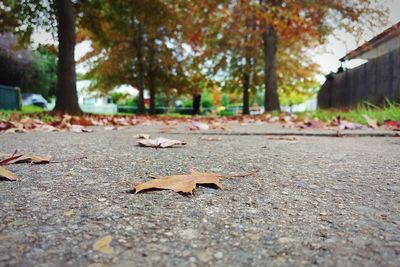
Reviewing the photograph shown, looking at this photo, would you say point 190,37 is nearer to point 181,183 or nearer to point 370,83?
point 370,83

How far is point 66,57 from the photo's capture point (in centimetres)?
894

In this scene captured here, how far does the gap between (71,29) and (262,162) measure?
27.7 ft

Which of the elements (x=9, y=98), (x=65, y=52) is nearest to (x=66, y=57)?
(x=65, y=52)

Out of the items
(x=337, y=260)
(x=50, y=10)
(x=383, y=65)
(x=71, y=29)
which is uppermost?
(x=50, y=10)

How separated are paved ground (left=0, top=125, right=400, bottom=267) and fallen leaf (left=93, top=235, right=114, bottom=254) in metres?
0.01

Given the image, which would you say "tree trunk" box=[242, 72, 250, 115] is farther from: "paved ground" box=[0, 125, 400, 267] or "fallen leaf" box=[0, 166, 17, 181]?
"fallen leaf" box=[0, 166, 17, 181]

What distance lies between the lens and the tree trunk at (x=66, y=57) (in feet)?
29.0

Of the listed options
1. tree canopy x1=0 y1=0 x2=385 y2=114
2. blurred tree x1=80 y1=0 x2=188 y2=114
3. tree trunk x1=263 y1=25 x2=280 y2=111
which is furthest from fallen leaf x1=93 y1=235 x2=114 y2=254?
blurred tree x1=80 y1=0 x2=188 y2=114

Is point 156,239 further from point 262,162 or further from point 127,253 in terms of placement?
point 262,162

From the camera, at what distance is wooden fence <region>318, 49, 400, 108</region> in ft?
28.9

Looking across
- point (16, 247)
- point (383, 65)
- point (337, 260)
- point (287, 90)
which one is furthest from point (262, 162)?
point (287, 90)

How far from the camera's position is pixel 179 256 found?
2.26ft

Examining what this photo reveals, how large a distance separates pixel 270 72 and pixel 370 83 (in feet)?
11.6

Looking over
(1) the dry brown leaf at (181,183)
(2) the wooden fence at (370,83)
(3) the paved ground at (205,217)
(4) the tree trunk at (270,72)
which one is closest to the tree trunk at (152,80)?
(4) the tree trunk at (270,72)
